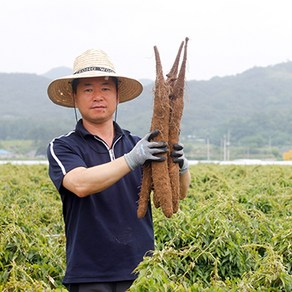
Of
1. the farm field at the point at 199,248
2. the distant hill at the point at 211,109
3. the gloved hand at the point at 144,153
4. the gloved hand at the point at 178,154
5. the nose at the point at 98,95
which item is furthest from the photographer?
the distant hill at the point at 211,109

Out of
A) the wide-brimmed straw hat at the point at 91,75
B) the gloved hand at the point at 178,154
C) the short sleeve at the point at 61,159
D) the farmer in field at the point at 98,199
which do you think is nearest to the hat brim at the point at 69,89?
the wide-brimmed straw hat at the point at 91,75

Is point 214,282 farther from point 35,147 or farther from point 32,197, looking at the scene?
point 35,147

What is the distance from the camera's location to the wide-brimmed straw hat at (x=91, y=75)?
349 cm

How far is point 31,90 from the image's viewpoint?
114 meters

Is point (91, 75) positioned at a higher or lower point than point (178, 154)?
higher

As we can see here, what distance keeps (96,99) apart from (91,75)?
0.41 ft

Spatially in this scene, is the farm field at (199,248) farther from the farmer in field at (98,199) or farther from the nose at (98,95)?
the nose at (98,95)

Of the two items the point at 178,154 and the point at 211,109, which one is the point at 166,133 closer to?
the point at 178,154

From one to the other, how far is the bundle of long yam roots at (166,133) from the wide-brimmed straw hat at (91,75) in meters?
0.33

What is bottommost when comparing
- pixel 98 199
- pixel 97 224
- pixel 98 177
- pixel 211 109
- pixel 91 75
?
pixel 211 109

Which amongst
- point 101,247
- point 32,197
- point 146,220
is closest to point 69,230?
point 101,247

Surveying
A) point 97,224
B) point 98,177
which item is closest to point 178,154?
point 98,177

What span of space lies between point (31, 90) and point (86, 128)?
369ft

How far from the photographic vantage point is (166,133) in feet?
10.6
